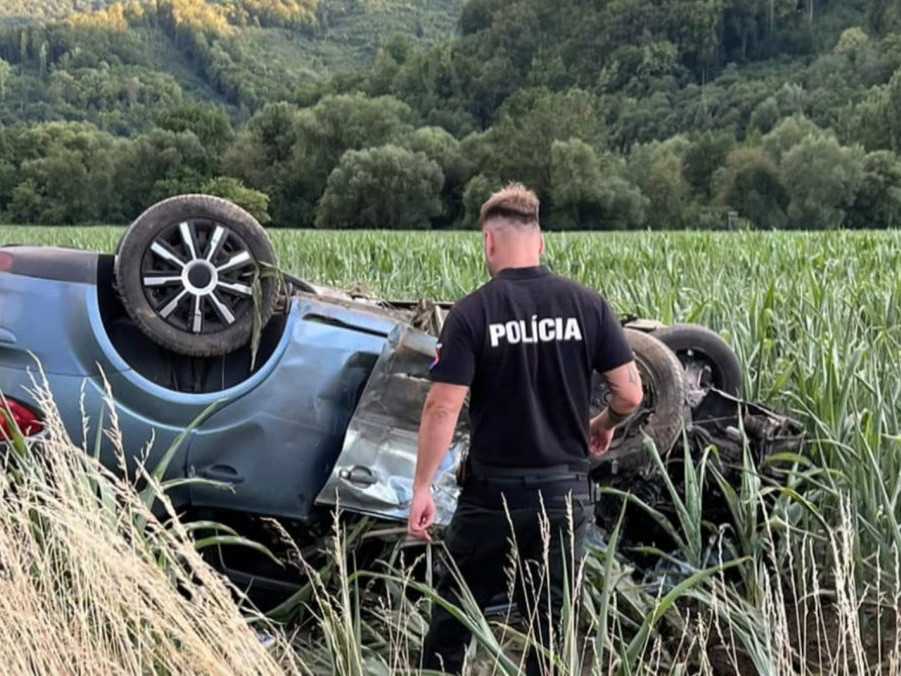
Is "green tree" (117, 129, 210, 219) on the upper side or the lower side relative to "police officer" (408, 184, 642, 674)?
upper

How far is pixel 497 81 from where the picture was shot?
104m

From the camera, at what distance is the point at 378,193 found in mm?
59219

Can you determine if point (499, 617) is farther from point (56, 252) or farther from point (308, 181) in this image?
point (308, 181)

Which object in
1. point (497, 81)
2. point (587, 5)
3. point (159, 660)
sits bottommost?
point (159, 660)

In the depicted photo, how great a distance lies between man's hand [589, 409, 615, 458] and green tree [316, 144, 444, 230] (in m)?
55.6

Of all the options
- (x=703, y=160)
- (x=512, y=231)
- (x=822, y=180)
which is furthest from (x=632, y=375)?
(x=703, y=160)

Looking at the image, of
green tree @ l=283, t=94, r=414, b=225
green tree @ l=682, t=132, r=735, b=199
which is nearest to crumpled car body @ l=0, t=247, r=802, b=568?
green tree @ l=283, t=94, r=414, b=225

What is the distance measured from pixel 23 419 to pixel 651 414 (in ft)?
6.69

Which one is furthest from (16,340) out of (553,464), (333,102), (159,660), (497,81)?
(497,81)

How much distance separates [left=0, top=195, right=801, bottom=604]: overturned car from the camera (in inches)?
118

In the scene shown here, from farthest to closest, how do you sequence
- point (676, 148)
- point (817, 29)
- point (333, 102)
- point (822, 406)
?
point (817, 29), point (333, 102), point (676, 148), point (822, 406)

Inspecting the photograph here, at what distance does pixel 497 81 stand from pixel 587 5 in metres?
18.9

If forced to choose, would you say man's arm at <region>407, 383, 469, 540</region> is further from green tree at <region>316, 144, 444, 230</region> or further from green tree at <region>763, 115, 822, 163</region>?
green tree at <region>763, 115, 822, 163</region>

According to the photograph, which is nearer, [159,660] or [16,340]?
[159,660]
